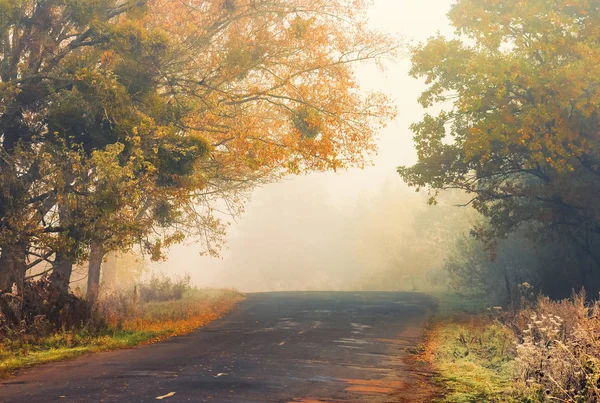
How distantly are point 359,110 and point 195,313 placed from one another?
10199mm

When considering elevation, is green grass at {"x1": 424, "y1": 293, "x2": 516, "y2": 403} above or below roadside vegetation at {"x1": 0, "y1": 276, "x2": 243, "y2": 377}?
below

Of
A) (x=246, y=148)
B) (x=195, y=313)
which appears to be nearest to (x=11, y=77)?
(x=246, y=148)

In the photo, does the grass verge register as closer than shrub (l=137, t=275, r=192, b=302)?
Yes

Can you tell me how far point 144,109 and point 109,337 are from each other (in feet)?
21.2

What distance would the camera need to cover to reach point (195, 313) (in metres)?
25.6

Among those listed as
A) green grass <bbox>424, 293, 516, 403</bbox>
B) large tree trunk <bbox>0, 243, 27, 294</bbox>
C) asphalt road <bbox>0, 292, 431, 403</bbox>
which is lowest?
green grass <bbox>424, 293, 516, 403</bbox>

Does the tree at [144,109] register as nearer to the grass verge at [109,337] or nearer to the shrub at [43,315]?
the shrub at [43,315]

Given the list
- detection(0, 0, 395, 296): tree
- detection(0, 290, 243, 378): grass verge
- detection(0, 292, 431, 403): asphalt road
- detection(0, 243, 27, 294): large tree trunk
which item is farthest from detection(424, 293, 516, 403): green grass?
detection(0, 243, 27, 294): large tree trunk

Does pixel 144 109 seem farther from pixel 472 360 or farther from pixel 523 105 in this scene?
pixel 523 105

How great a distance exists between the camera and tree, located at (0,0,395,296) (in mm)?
16578

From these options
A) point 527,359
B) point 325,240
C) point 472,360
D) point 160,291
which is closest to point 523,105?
point 472,360

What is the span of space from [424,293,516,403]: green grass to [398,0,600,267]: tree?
5418mm

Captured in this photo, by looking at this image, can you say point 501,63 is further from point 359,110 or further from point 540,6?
point 359,110

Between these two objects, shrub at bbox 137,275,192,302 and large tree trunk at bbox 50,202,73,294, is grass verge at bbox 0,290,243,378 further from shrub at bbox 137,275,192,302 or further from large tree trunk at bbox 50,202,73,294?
shrub at bbox 137,275,192,302
